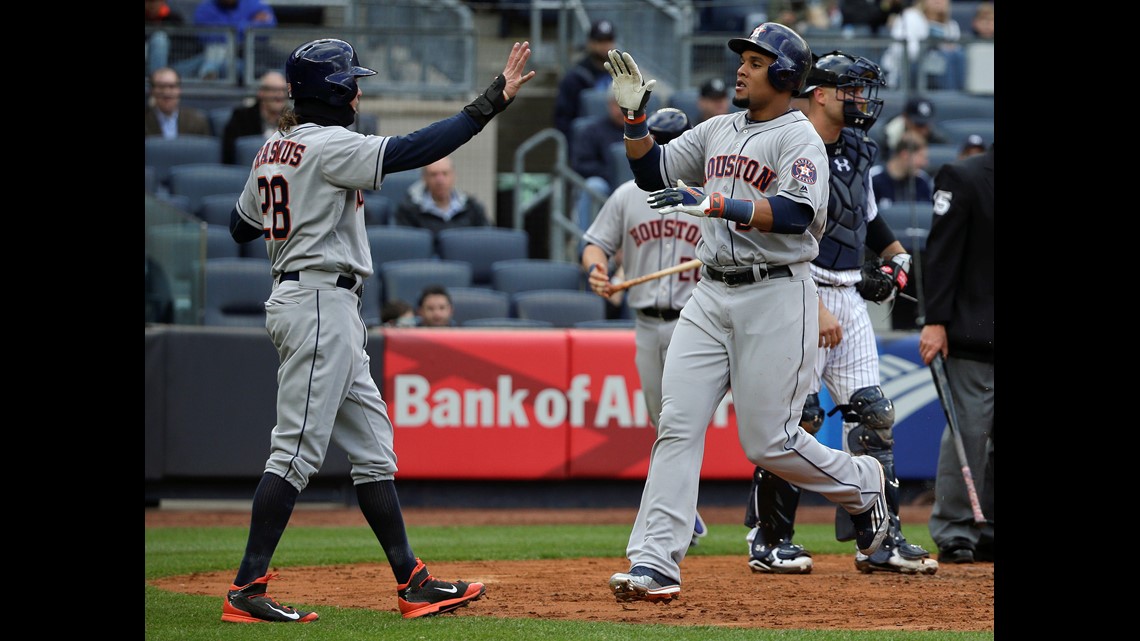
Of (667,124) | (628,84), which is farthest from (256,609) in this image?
(667,124)

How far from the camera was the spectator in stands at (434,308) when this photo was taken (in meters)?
9.91

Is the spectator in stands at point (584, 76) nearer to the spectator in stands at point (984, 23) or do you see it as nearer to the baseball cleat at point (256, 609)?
the spectator in stands at point (984, 23)

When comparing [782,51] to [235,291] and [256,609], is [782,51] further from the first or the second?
[235,291]

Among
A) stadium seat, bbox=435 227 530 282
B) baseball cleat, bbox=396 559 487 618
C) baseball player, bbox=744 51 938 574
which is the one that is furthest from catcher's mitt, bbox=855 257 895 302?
stadium seat, bbox=435 227 530 282

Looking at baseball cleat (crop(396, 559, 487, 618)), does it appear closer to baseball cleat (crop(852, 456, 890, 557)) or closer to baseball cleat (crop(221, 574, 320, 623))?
baseball cleat (crop(221, 574, 320, 623))

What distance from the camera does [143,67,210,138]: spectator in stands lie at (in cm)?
1269

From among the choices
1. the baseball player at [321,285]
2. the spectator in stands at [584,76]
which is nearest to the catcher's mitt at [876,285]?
the baseball player at [321,285]

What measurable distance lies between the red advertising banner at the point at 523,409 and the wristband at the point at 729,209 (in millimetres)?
4859

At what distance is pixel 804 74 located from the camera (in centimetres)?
504

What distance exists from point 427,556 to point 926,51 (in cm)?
975

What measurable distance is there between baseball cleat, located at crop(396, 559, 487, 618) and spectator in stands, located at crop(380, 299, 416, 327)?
5079 mm

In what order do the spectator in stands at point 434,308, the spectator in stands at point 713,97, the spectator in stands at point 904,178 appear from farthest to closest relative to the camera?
→ the spectator in stands at point 904,178, the spectator in stands at point 713,97, the spectator in stands at point 434,308

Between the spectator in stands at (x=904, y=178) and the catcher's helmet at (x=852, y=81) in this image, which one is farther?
the spectator in stands at (x=904, y=178)

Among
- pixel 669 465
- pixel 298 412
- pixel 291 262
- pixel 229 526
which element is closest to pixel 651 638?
pixel 669 465
